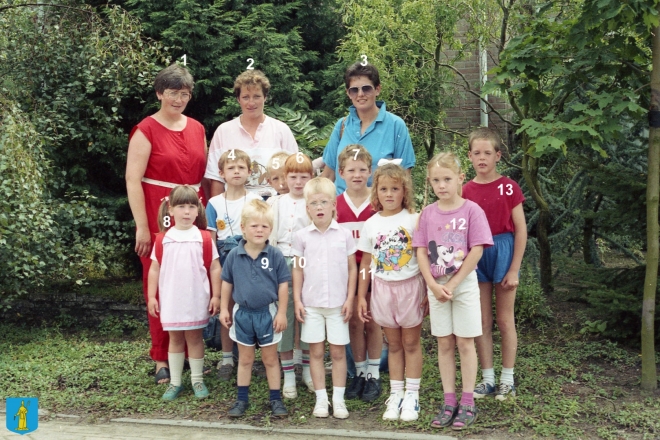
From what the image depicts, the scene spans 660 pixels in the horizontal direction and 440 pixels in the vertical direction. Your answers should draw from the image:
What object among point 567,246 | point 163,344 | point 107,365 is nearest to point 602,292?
point 567,246

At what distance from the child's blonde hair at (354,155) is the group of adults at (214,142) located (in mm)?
254

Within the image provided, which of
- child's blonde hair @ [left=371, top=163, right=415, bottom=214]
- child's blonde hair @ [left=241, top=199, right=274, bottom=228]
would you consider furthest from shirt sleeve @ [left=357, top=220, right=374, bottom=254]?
child's blonde hair @ [left=241, top=199, right=274, bottom=228]

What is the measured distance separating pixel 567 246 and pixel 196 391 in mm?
4392

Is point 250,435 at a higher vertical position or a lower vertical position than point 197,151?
lower

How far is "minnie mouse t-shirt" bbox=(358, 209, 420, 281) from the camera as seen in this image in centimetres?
467

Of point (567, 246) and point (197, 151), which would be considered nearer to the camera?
point (197, 151)

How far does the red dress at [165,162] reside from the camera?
215 inches

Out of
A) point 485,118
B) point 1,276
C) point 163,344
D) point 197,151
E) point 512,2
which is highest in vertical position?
point 512,2

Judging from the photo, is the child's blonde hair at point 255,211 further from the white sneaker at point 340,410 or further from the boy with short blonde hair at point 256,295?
the white sneaker at point 340,410

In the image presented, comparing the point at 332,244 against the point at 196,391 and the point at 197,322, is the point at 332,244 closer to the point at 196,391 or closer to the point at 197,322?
the point at 197,322

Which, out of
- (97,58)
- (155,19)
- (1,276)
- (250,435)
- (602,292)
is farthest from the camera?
(155,19)

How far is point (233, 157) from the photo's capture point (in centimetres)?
520

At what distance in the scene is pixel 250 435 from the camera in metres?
4.68

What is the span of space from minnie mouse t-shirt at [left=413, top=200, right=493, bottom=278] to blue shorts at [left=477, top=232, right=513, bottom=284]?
0.29 metres
